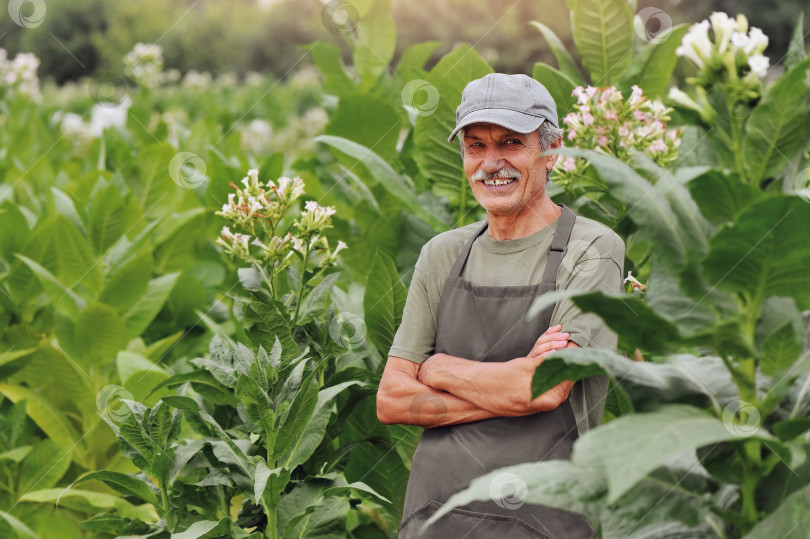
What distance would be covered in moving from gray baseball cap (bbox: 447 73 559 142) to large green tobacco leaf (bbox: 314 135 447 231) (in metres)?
1.06

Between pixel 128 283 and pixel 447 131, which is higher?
pixel 447 131

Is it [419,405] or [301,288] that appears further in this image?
[301,288]

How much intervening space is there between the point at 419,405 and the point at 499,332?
11.9 inches

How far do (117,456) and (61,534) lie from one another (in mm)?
437

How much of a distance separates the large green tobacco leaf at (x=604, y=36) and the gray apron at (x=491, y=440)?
4.52ft

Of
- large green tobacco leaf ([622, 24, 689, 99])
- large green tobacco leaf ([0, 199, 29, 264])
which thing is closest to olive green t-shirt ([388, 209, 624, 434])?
large green tobacco leaf ([622, 24, 689, 99])

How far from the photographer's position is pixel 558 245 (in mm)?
2660

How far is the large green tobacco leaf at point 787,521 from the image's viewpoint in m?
1.69

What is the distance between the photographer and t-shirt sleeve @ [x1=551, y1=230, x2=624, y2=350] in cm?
251

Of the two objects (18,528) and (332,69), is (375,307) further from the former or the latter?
(332,69)

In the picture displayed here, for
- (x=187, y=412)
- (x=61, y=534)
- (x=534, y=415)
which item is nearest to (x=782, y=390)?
(x=534, y=415)

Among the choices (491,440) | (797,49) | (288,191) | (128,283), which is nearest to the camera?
(797,49)

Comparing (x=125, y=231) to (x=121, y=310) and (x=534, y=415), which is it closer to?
(x=121, y=310)

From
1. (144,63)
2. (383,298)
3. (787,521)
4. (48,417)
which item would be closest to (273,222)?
(383,298)
